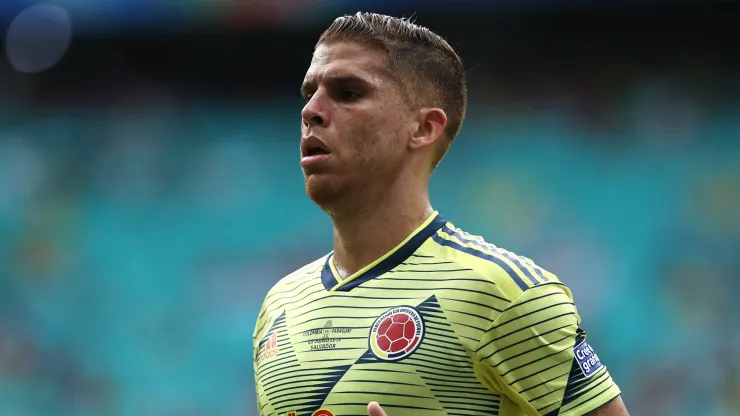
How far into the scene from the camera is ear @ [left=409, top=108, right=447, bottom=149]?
321 cm

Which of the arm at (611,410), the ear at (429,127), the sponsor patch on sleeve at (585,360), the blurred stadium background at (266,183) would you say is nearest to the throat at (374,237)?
the ear at (429,127)

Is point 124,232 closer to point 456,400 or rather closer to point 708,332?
point 708,332

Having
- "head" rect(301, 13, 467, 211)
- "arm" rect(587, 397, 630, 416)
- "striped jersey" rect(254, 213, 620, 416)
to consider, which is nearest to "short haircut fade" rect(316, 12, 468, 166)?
"head" rect(301, 13, 467, 211)

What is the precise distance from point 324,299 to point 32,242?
8803 mm

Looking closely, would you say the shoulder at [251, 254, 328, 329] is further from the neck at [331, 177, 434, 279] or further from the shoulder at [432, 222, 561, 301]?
the shoulder at [432, 222, 561, 301]

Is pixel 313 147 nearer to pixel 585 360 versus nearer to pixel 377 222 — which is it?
pixel 377 222

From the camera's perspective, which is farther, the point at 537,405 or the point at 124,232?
the point at 124,232

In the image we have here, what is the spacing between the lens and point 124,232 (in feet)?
36.5

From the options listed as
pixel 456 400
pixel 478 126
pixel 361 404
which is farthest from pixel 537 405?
pixel 478 126

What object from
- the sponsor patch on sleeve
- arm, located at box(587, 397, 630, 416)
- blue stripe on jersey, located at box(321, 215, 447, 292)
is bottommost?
arm, located at box(587, 397, 630, 416)

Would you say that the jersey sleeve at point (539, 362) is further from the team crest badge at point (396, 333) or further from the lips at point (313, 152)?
the lips at point (313, 152)

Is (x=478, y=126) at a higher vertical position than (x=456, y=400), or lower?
higher

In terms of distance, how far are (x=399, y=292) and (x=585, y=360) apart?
61 cm

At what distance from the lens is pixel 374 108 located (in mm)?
3086
